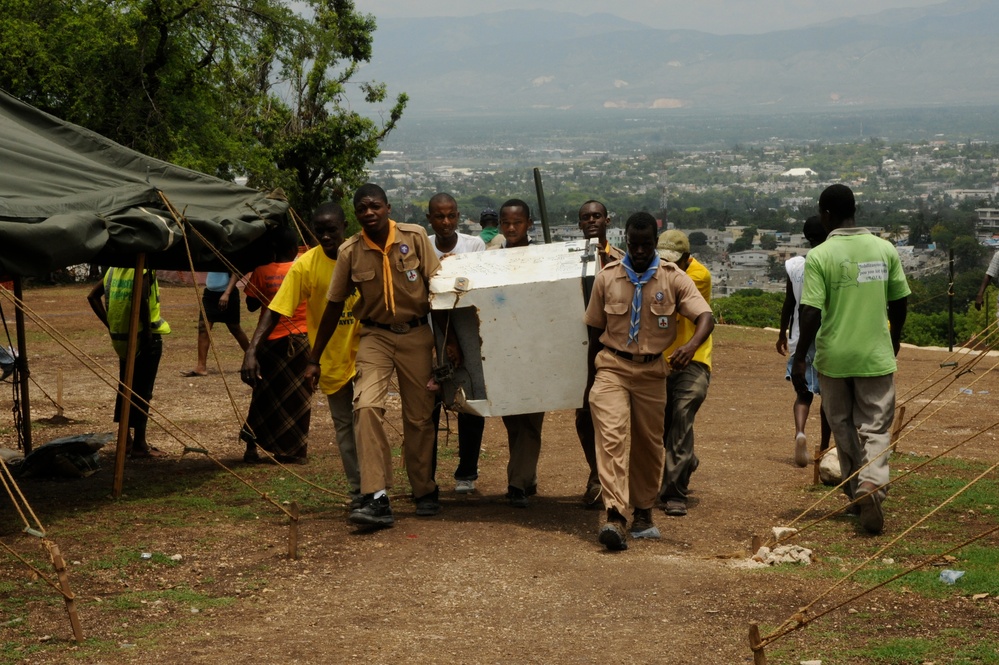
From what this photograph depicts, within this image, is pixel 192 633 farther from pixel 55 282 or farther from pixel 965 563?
pixel 55 282

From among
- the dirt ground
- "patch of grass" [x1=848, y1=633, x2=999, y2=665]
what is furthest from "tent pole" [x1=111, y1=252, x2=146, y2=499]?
"patch of grass" [x1=848, y1=633, x2=999, y2=665]

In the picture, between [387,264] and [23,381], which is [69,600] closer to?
[387,264]

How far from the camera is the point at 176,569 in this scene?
6.74 metres

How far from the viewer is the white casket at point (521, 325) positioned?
7.32 metres

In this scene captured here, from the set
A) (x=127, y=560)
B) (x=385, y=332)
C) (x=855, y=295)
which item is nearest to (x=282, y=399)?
(x=385, y=332)

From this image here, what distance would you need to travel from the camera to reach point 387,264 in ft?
24.4

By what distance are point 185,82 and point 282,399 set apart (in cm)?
2149

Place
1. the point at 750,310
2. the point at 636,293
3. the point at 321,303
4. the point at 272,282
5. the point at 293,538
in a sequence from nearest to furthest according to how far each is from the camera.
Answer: the point at 293,538 < the point at 636,293 < the point at 321,303 < the point at 272,282 < the point at 750,310

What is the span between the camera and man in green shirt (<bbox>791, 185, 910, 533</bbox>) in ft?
23.6

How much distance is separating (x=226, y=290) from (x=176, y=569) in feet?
18.5

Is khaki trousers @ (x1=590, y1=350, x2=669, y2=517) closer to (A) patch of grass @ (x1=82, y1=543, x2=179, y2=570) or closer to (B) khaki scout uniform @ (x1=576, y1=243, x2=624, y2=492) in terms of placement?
(B) khaki scout uniform @ (x1=576, y1=243, x2=624, y2=492)

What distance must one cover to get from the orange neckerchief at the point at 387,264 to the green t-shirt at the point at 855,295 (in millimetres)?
2284

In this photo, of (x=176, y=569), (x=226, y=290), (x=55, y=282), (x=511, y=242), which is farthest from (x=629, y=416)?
(x=55, y=282)

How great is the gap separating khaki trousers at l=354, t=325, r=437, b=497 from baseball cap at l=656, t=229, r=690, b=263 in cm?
151
